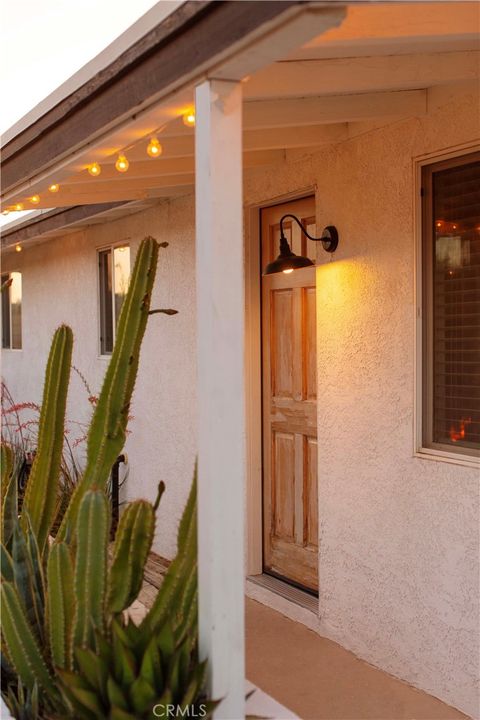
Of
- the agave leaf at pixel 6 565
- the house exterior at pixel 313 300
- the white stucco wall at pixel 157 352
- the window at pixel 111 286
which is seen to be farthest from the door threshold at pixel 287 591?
the window at pixel 111 286

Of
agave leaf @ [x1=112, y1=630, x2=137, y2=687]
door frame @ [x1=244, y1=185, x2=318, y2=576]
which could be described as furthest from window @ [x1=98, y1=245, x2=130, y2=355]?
agave leaf @ [x1=112, y1=630, x2=137, y2=687]

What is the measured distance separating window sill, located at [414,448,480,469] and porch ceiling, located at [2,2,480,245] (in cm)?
181

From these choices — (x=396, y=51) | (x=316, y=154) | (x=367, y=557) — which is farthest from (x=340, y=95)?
(x=367, y=557)

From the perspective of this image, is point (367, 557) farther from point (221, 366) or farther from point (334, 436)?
point (221, 366)

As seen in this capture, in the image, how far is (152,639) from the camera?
8.98 ft

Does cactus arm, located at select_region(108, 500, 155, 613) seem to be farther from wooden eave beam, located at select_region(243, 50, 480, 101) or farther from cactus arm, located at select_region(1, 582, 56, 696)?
wooden eave beam, located at select_region(243, 50, 480, 101)

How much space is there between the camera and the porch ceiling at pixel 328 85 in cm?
311

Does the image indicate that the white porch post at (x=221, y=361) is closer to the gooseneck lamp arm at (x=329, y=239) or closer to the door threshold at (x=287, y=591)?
the gooseneck lamp arm at (x=329, y=239)

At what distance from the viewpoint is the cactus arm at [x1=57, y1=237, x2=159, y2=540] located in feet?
11.1

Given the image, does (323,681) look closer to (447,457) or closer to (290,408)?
(447,457)

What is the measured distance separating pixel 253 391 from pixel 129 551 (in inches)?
123

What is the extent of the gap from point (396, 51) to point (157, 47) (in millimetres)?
1326

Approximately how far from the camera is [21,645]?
313 cm

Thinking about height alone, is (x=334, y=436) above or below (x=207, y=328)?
below
